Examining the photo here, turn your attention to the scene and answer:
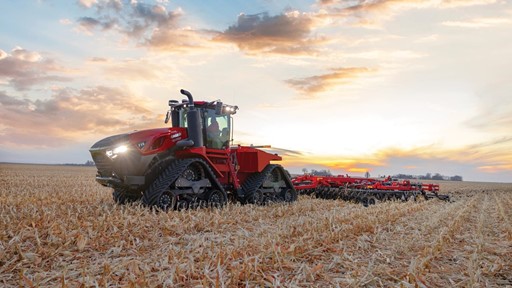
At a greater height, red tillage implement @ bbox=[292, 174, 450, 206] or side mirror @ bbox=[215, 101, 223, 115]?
side mirror @ bbox=[215, 101, 223, 115]

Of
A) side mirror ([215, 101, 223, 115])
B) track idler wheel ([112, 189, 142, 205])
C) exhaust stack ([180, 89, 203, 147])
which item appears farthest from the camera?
side mirror ([215, 101, 223, 115])

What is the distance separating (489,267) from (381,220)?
335cm

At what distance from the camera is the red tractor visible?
9.49 m

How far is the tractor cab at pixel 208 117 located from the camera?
1114 centimetres

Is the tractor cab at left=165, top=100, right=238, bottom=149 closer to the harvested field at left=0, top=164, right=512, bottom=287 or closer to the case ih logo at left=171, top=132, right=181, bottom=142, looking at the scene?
the case ih logo at left=171, top=132, right=181, bottom=142

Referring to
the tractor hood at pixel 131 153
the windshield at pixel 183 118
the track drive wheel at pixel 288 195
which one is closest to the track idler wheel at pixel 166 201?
the tractor hood at pixel 131 153

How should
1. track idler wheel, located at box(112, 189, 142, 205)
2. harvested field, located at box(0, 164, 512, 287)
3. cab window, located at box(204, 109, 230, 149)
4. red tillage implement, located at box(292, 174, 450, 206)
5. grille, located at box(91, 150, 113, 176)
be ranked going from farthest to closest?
red tillage implement, located at box(292, 174, 450, 206)
cab window, located at box(204, 109, 230, 149)
track idler wheel, located at box(112, 189, 142, 205)
grille, located at box(91, 150, 113, 176)
harvested field, located at box(0, 164, 512, 287)

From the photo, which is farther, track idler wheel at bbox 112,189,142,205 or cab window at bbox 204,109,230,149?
cab window at bbox 204,109,230,149

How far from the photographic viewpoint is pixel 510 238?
7.78 metres

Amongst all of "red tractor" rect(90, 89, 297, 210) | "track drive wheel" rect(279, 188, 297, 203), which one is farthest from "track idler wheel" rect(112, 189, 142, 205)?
"track drive wheel" rect(279, 188, 297, 203)

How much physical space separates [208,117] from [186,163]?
6.31ft

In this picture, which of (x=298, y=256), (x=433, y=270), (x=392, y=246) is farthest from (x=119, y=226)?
(x=433, y=270)

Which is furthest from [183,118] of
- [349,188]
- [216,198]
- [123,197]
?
[349,188]

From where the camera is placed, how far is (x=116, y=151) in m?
9.62
